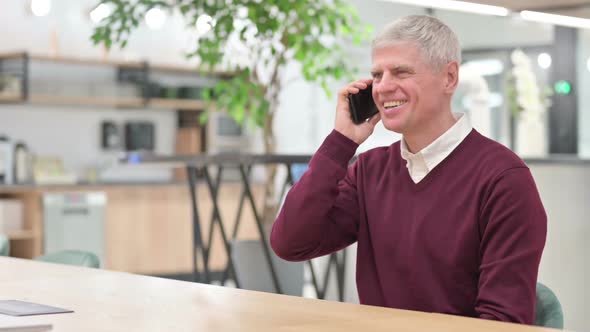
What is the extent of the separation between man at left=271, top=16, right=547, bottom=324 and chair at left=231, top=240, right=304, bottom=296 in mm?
2316

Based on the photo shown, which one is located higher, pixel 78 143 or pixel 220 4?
pixel 220 4

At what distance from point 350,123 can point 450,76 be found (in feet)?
0.85

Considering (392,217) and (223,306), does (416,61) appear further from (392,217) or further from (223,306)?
(223,306)

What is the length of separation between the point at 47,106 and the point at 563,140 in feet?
15.1

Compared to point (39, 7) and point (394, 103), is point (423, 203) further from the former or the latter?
point (39, 7)

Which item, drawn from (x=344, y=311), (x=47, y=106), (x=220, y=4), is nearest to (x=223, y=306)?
(x=344, y=311)

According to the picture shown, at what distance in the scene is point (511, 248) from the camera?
196cm

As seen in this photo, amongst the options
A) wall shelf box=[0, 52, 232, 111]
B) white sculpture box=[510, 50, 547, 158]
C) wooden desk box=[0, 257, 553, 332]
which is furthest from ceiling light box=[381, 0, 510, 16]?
wall shelf box=[0, 52, 232, 111]

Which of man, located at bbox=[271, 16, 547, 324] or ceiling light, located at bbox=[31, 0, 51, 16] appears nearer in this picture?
man, located at bbox=[271, 16, 547, 324]

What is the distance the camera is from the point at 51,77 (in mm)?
→ 9305

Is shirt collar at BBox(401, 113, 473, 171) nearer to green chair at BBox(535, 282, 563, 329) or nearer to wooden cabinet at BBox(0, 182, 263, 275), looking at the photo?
green chair at BBox(535, 282, 563, 329)

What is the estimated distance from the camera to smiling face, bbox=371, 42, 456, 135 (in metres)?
2.17

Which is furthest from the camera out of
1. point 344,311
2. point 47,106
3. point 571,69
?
point 47,106

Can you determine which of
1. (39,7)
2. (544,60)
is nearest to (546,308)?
(544,60)
